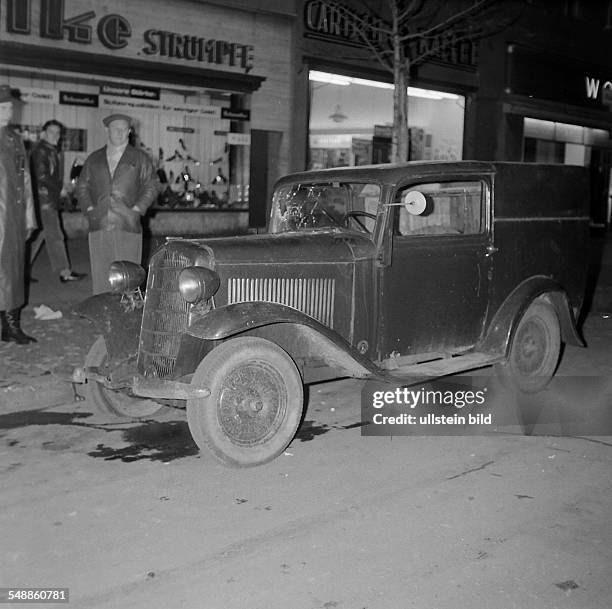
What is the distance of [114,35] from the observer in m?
14.4

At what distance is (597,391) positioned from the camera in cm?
709

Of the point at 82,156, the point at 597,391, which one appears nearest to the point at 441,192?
the point at 597,391

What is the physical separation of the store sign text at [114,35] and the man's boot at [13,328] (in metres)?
7.01

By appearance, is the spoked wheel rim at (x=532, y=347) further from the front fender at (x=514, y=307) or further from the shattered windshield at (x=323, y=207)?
the shattered windshield at (x=323, y=207)

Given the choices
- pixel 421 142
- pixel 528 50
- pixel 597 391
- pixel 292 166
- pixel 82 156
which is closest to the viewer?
pixel 597 391

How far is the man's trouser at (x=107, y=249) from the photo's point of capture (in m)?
7.91

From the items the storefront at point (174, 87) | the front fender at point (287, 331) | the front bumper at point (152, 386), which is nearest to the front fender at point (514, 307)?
the front fender at point (287, 331)

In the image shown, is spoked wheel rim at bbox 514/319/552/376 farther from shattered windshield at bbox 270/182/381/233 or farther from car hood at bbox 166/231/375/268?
car hood at bbox 166/231/375/268

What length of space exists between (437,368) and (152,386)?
2.14 meters

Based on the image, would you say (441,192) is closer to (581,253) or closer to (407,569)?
(581,253)

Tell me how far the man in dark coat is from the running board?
3704 millimetres

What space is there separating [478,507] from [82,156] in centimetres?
1171

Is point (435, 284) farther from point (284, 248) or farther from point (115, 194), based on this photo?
point (115, 194)

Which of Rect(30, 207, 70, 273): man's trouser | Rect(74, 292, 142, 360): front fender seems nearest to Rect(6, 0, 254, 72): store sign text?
Rect(30, 207, 70, 273): man's trouser
